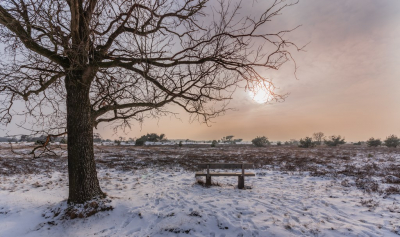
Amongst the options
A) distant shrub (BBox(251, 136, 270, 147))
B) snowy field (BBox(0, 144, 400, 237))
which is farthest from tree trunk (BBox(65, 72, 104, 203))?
distant shrub (BBox(251, 136, 270, 147))

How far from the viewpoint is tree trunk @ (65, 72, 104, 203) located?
510 cm

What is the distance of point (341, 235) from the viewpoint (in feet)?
12.5

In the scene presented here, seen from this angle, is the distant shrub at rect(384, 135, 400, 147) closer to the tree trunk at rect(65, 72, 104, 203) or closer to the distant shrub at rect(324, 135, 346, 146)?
the distant shrub at rect(324, 135, 346, 146)

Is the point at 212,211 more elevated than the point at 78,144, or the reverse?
the point at 78,144

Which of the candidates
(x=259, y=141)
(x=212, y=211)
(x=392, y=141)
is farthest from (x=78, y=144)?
(x=392, y=141)

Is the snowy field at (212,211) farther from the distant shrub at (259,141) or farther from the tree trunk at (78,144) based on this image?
the distant shrub at (259,141)

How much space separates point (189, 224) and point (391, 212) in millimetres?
5396

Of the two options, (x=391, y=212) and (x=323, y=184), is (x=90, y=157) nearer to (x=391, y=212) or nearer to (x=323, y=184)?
(x=391, y=212)

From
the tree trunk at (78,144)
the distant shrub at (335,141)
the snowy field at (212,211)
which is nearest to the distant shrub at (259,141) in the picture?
the distant shrub at (335,141)

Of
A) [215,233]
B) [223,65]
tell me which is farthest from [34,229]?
[223,65]

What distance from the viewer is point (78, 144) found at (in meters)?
5.11

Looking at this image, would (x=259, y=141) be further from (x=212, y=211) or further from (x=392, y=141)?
(x=212, y=211)

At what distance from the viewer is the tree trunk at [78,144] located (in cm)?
510

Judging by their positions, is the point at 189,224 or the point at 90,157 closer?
the point at 189,224
